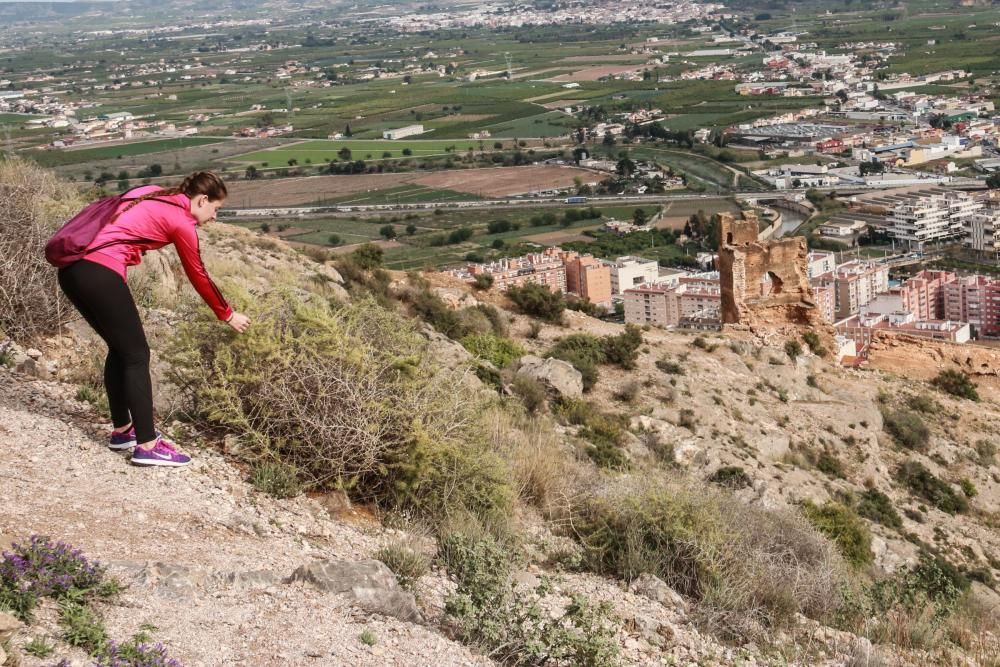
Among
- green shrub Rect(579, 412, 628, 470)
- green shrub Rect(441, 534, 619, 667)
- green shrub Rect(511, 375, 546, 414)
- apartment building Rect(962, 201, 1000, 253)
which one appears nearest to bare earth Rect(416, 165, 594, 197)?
apartment building Rect(962, 201, 1000, 253)

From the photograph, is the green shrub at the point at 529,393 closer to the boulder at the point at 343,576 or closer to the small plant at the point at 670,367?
the small plant at the point at 670,367

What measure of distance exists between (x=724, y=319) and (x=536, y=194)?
149ft

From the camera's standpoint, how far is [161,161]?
6172 cm

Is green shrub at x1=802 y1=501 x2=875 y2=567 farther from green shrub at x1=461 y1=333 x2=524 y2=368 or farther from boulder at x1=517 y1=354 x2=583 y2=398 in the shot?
green shrub at x1=461 y1=333 x2=524 y2=368

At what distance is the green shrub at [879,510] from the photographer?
10843 millimetres

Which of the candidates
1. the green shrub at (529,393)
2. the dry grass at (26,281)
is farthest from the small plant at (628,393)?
the dry grass at (26,281)

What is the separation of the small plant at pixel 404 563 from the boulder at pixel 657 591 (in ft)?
3.39

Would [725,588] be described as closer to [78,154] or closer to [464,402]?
[464,402]

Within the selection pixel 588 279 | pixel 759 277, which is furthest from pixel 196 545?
pixel 588 279

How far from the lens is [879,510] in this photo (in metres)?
11.0

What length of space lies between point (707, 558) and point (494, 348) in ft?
25.3

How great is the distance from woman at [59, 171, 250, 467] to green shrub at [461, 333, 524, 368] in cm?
704

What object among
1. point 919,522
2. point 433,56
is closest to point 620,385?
point 919,522

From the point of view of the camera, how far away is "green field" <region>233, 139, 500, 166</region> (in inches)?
2776
